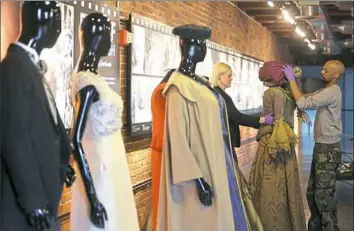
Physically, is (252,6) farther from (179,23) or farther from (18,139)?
(18,139)

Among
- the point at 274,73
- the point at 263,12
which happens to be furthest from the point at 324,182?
the point at 263,12

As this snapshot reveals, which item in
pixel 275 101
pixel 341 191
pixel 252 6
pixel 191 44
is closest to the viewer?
pixel 191 44

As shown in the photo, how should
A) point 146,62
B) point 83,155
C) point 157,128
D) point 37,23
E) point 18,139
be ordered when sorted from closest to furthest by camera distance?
point 18,139
point 37,23
point 83,155
point 157,128
point 146,62

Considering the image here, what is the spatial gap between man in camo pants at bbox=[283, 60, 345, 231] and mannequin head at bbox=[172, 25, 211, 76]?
5.84 feet

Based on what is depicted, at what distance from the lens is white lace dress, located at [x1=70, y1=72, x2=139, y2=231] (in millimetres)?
2301

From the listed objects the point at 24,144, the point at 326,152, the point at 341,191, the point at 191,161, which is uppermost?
the point at 24,144

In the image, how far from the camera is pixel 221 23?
786 centimetres

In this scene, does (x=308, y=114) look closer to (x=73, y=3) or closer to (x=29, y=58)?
(x=73, y=3)

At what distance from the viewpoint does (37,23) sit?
1.90m

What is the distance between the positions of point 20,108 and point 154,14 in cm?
357

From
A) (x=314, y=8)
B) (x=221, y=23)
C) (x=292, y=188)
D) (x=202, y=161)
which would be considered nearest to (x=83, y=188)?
(x=202, y=161)

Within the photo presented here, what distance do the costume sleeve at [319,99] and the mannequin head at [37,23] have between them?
2.67 m

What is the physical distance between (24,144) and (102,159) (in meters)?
0.60

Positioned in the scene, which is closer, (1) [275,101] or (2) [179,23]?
(1) [275,101]
